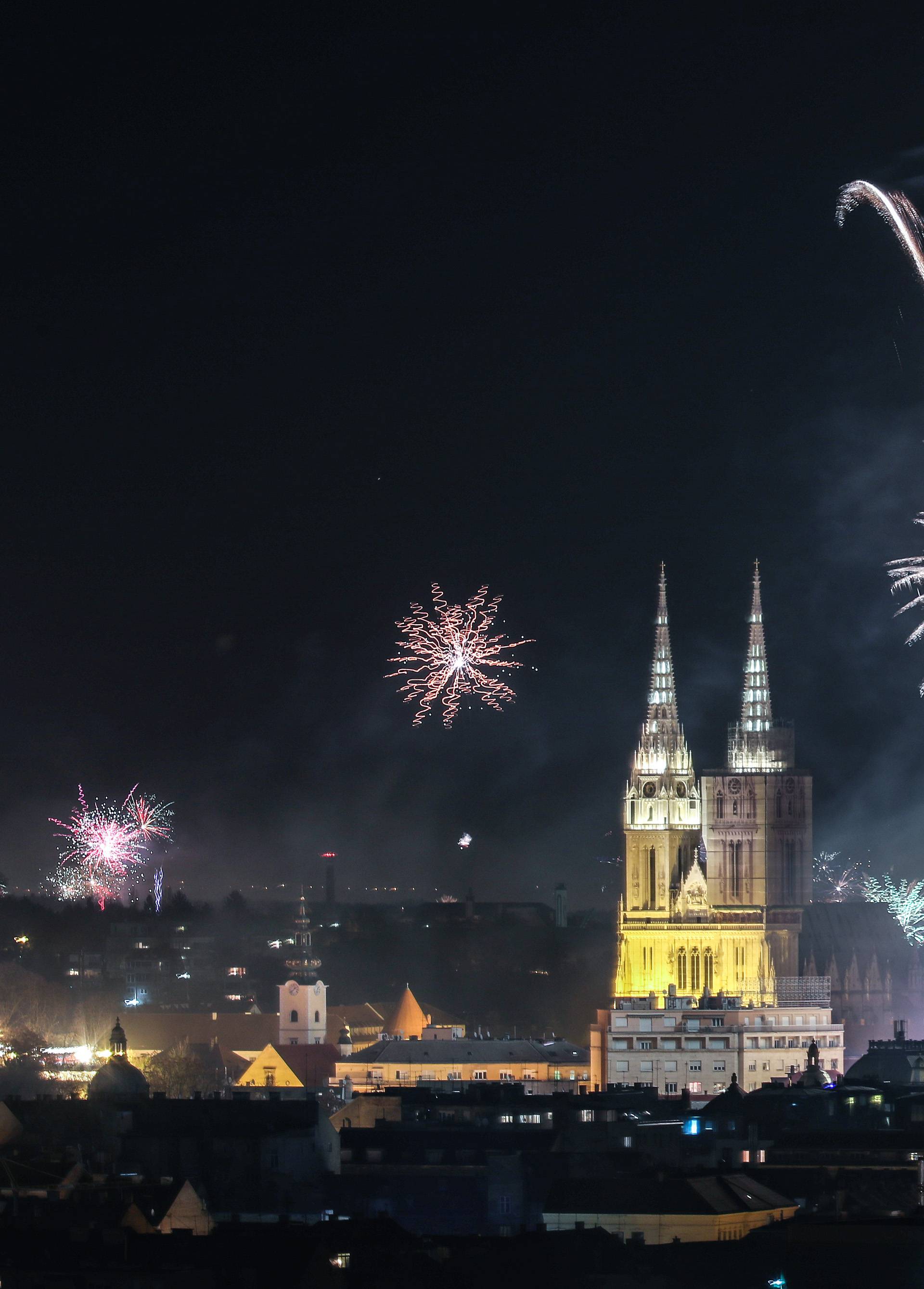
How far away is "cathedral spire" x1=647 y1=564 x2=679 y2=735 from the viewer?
144 m

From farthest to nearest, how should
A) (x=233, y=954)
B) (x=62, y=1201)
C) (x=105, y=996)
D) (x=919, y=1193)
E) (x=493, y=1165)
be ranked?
(x=233, y=954)
(x=105, y=996)
(x=493, y=1165)
(x=919, y=1193)
(x=62, y=1201)

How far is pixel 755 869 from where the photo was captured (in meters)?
144

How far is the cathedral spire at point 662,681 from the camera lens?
471ft

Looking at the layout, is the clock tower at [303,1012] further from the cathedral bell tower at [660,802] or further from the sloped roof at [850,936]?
the sloped roof at [850,936]

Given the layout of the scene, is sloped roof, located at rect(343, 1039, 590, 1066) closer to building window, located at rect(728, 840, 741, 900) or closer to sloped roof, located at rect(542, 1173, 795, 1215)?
building window, located at rect(728, 840, 741, 900)

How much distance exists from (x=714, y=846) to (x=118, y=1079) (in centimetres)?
4767

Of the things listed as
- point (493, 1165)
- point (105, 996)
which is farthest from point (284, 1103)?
point (105, 996)

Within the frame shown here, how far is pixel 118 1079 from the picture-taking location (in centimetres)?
10156

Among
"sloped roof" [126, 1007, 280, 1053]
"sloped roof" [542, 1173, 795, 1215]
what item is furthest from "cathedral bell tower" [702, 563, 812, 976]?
"sloped roof" [542, 1173, 795, 1215]

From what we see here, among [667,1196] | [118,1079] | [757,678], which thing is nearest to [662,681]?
[757,678]

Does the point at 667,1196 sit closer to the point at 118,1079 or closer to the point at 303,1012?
the point at 118,1079

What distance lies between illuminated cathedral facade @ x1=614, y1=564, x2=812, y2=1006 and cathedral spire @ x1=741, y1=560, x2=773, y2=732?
4 centimetres

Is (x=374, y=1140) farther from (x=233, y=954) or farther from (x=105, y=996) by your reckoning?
(x=233, y=954)

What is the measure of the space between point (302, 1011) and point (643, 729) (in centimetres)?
1785
